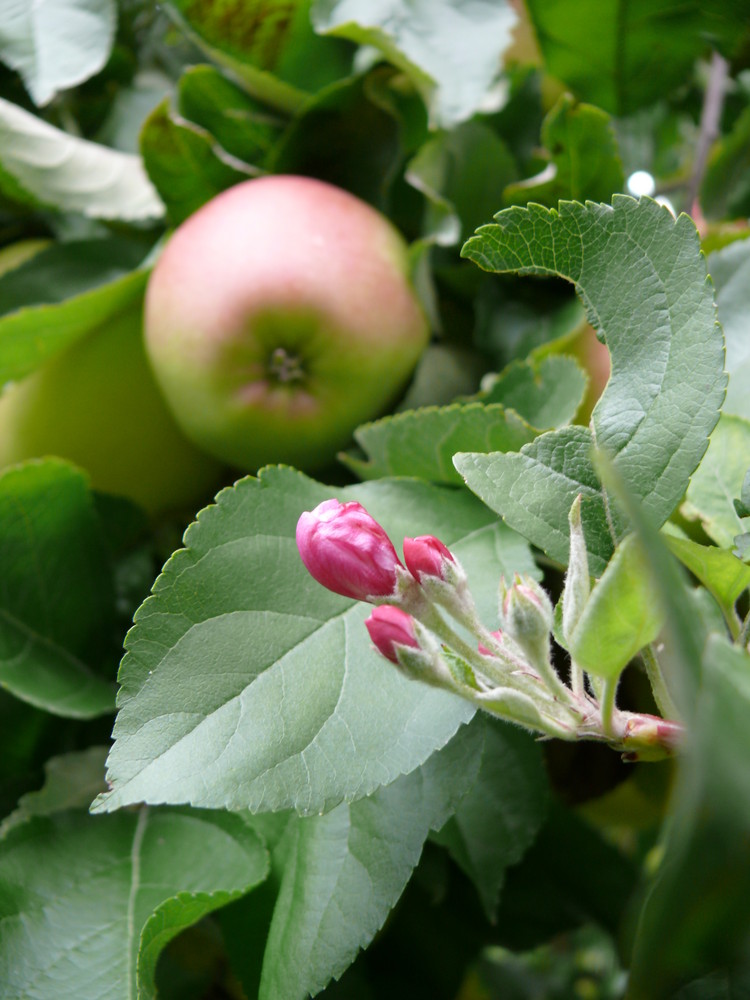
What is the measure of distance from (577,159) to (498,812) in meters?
0.33

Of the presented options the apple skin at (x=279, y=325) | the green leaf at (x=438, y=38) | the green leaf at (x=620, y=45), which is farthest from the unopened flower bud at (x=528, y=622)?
the green leaf at (x=620, y=45)

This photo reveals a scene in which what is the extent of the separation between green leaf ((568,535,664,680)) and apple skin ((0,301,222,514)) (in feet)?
1.18

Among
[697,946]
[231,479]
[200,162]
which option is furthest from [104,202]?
[697,946]

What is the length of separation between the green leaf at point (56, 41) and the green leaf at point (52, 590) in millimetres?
230

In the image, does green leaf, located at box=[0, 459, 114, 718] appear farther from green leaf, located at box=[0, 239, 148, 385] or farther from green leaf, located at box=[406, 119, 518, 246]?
green leaf, located at box=[406, 119, 518, 246]

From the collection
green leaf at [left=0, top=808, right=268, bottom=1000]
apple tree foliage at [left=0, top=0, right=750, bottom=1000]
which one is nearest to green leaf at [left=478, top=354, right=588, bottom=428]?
apple tree foliage at [left=0, top=0, right=750, bottom=1000]

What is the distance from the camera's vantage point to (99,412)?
1.72 ft

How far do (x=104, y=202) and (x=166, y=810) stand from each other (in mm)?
381

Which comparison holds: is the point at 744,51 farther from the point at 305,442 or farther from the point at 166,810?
the point at 166,810

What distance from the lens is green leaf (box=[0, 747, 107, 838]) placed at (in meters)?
0.43

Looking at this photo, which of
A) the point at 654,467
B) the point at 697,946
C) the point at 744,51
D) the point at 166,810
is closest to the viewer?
the point at 697,946

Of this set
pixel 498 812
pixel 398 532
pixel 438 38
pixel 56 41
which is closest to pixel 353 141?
pixel 438 38

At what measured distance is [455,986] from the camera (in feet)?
2.13

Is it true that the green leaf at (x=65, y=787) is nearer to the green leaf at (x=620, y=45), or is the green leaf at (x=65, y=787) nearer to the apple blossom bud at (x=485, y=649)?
the apple blossom bud at (x=485, y=649)
